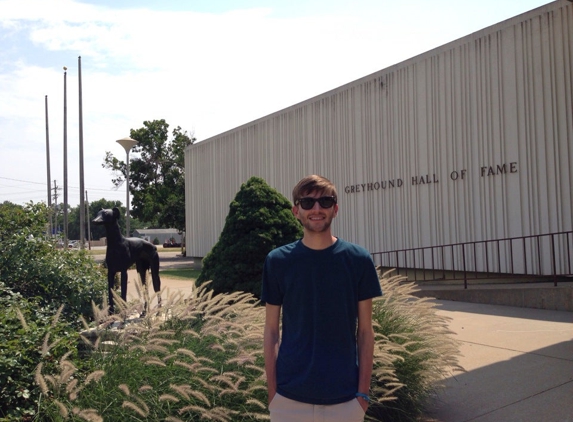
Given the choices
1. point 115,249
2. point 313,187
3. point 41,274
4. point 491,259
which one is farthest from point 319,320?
point 491,259

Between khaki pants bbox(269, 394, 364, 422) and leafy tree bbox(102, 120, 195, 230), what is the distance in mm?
37440

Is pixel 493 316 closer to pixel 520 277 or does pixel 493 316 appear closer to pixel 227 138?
pixel 520 277

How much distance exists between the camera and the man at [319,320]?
111 inches

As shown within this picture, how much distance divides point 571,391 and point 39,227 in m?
6.22

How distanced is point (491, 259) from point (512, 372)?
7701 mm

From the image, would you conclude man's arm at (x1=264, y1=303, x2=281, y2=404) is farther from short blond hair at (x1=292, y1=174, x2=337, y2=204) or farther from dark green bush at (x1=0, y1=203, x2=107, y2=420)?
dark green bush at (x1=0, y1=203, x2=107, y2=420)

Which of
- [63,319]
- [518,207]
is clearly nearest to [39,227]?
[63,319]

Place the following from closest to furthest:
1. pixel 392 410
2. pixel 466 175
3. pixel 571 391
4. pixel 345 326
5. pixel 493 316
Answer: pixel 345 326 → pixel 392 410 → pixel 571 391 → pixel 493 316 → pixel 466 175

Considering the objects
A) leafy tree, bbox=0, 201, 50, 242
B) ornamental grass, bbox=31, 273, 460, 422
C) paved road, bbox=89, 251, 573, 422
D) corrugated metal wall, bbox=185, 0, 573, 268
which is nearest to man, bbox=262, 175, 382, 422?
ornamental grass, bbox=31, 273, 460, 422

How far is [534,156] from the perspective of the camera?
13.2 metres

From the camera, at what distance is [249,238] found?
27.2 ft

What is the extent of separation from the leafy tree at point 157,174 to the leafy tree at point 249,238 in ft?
104

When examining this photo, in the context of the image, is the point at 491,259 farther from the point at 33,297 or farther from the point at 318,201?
the point at 318,201

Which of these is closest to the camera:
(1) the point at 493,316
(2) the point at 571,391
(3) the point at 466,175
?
(2) the point at 571,391
